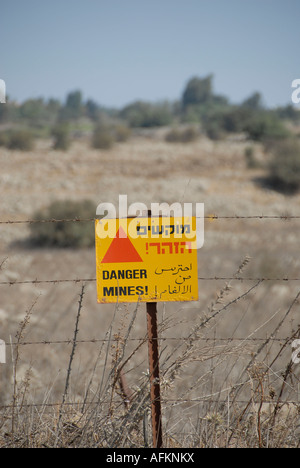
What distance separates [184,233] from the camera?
2.82m

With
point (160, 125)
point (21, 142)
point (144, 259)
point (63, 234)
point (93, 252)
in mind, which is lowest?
point (144, 259)

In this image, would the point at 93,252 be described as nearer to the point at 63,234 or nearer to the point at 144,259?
the point at 63,234

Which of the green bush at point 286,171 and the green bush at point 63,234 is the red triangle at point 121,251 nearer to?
the green bush at point 63,234

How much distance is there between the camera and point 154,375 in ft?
9.38

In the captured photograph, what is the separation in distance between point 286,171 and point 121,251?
2251cm

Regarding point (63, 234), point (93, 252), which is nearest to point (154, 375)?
point (93, 252)

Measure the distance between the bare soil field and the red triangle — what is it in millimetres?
327

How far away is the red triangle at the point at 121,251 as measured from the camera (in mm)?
2795

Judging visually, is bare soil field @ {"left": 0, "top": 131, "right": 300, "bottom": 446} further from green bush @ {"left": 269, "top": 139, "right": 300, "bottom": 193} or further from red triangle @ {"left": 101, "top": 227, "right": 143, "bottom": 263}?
green bush @ {"left": 269, "top": 139, "right": 300, "bottom": 193}

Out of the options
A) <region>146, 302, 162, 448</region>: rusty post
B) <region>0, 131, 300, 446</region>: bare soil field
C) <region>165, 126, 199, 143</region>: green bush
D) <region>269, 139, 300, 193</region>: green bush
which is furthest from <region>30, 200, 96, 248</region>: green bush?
<region>165, 126, 199, 143</region>: green bush

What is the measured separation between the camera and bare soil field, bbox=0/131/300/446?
3.02m

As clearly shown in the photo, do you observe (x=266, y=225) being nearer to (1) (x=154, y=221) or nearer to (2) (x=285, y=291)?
(2) (x=285, y=291)

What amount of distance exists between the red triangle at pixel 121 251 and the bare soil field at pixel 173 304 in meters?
0.33
